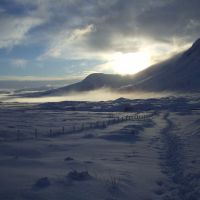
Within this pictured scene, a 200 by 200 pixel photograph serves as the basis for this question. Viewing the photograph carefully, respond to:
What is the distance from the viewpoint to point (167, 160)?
63.6ft

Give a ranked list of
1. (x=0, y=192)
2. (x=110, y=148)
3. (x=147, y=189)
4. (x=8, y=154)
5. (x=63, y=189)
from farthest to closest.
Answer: (x=110, y=148)
(x=8, y=154)
(x=147, y=189)
(x=63, y=189)
(x=0, y=192)

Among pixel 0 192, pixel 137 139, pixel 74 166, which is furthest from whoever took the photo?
pixel 137 139

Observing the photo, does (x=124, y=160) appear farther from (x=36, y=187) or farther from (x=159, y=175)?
(x=36, y=187)

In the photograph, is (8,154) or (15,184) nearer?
(15,184)

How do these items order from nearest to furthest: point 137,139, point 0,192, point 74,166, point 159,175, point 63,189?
point 0,192 → point 63,189 → point 159,175 → point 74,166 → point 137,139

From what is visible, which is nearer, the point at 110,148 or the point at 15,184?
the point at 15,184

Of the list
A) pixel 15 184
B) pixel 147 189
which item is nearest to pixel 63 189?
pixel 15 184

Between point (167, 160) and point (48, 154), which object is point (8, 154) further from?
point (167, 160)

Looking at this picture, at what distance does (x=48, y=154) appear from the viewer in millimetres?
20562

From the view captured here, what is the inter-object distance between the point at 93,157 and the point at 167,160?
4.17 metres

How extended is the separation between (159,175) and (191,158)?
192 inches

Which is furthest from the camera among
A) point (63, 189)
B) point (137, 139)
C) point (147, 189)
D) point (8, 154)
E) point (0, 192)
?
Answer: point (137, 139)

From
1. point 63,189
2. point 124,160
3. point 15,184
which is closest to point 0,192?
point 15,184

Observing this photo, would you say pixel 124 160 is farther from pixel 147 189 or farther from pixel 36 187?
pixel 36 187
